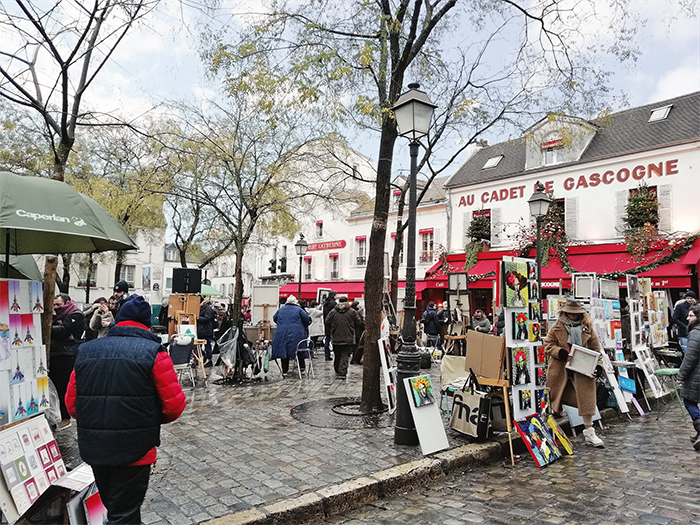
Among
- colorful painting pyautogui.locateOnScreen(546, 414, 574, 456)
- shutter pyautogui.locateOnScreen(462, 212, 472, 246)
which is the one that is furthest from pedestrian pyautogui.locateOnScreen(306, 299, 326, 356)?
shutter pyautogui.locateOnScreen(462, 212, 472, 246)

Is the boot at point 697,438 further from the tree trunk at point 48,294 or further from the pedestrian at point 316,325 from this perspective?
the pedestrian at point 316,325

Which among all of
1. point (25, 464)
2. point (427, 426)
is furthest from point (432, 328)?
point (25, 464)

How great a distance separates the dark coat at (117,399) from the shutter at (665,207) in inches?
761

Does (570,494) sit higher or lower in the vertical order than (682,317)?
lower

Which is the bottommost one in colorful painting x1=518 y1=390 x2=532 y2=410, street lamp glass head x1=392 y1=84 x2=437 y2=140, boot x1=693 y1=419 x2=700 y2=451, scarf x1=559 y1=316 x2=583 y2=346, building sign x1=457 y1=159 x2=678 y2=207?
boot x1=693 y1=419 x2=700 y2=451

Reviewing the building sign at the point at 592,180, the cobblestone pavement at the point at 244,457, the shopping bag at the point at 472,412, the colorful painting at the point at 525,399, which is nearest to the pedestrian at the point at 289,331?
the cobblestone pavement at the point at 244,457

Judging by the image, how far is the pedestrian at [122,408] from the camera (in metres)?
2.70

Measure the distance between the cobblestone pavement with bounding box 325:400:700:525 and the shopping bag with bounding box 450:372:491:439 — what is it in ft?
1.64

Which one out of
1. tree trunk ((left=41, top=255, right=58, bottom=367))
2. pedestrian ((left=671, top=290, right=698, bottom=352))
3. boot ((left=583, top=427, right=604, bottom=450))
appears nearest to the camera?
tree trunk ((left=41, top=255, right=58, bottom=367))

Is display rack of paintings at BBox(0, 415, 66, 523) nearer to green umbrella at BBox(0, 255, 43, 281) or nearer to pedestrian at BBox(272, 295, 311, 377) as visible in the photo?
green umbrella at BBox(0, 255, 43, 281)

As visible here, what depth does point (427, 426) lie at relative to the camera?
5.23 meters

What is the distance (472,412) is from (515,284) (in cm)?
155

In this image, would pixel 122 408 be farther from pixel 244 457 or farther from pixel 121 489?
pixel 244 457

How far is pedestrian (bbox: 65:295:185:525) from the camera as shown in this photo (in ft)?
8.85
